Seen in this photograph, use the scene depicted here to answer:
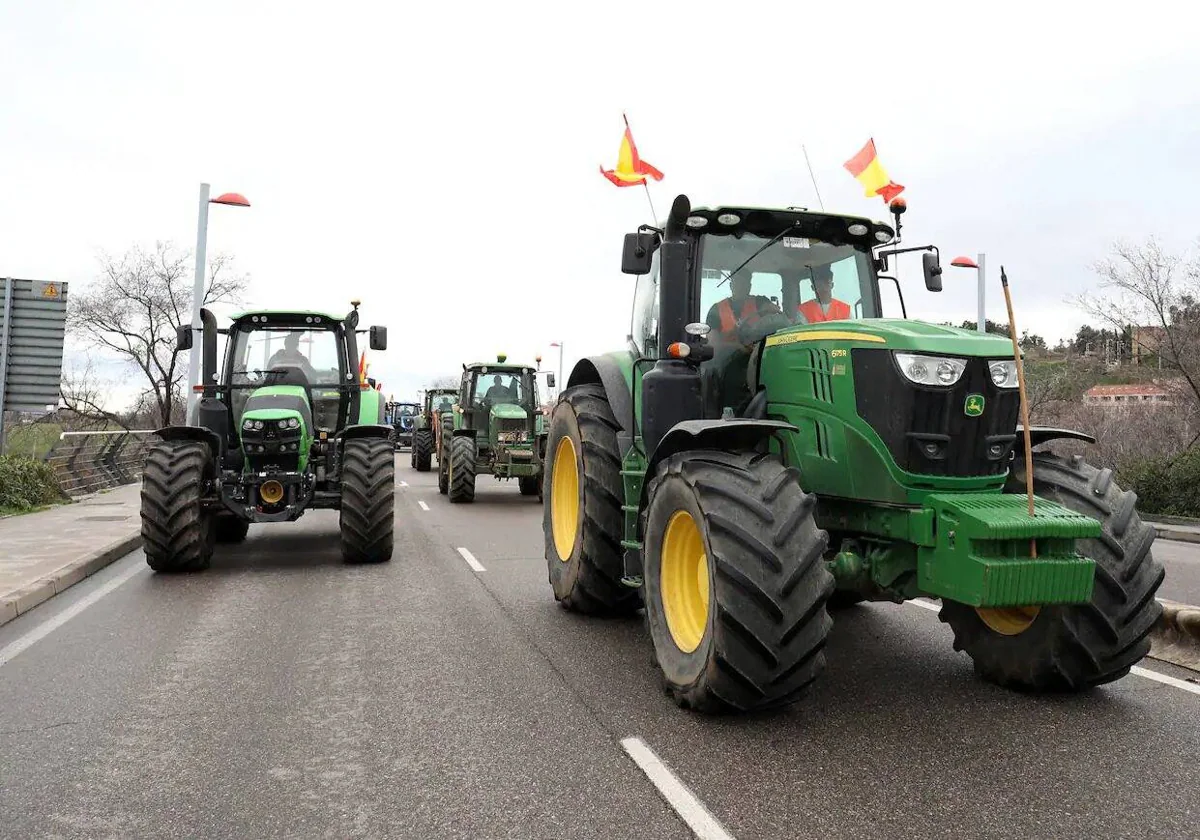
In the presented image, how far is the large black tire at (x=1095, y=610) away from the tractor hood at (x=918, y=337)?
71 centimetres

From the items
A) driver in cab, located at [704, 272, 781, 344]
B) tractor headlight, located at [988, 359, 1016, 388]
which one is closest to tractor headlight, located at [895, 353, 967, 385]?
tractor headlight, located at [988, 359, 1016, 388]

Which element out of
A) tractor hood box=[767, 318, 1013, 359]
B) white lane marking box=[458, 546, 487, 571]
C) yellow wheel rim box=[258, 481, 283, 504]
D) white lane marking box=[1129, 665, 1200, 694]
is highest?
tractor hood box=[767, 318, 1013, 359]

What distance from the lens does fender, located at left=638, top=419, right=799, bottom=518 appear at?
15.3ft

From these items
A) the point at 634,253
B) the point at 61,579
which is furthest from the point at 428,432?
the point at 634,253

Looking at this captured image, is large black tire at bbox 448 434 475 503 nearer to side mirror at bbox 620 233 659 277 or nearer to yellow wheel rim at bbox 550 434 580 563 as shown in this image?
yellow wheel rim at bbox 550 434 580 563

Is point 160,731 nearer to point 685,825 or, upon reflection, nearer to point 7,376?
point 685,825

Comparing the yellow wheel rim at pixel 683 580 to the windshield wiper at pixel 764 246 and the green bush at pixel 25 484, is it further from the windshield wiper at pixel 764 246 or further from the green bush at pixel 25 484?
the green bush at pixel 25 484

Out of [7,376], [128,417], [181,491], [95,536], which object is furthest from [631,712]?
[128,417]

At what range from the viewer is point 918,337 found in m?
4.52

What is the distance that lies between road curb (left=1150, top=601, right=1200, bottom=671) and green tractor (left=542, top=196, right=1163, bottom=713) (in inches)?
50.8

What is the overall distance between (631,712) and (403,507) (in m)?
12.8

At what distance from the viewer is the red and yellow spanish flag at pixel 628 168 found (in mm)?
7516

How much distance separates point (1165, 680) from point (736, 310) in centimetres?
326

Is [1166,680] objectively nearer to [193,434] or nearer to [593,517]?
[593,517]
